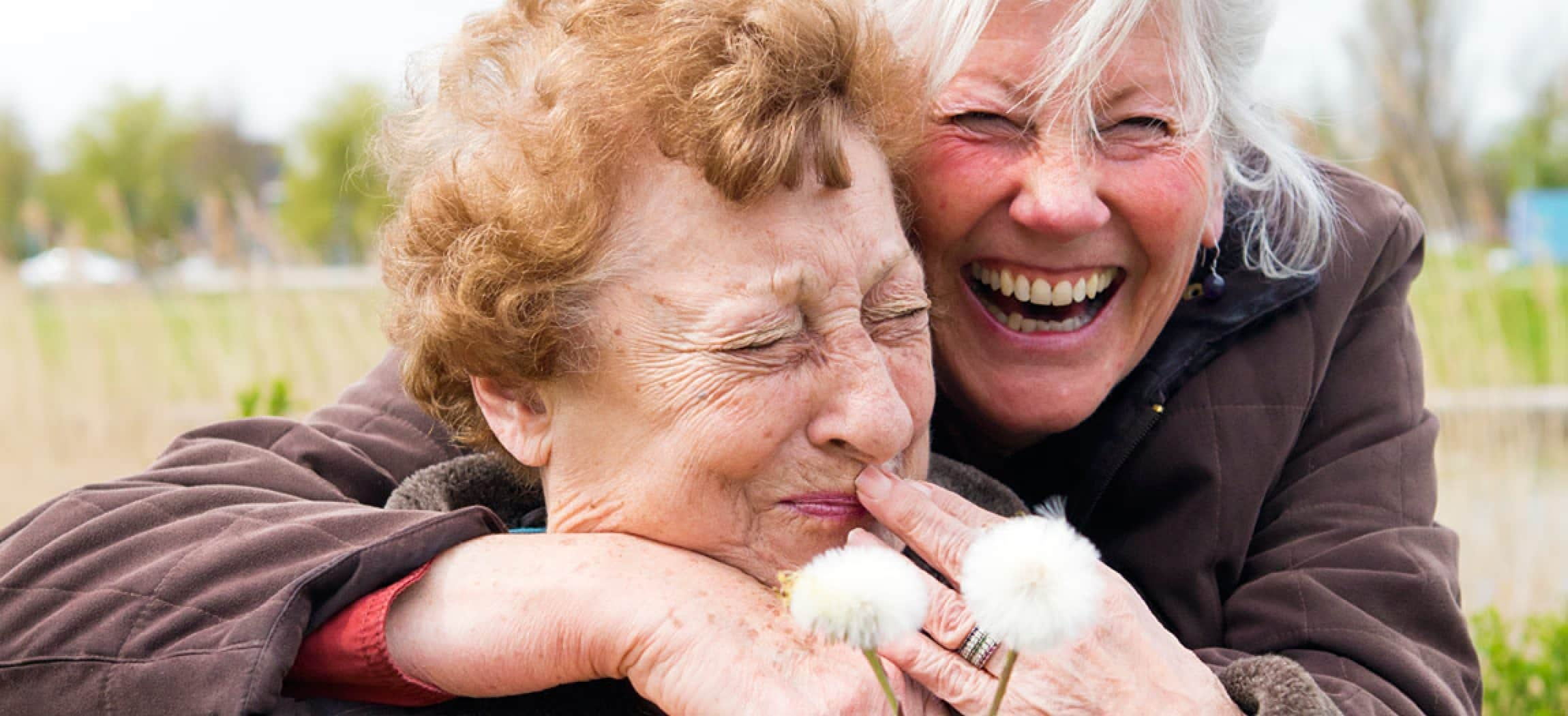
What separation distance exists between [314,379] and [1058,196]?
5.87 m

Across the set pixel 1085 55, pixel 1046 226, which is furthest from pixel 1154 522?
pixel 1085 55

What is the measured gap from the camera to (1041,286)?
2.75m

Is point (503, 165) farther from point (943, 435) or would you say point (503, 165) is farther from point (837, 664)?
point (943, 435)

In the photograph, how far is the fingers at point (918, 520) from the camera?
1992 millimetres

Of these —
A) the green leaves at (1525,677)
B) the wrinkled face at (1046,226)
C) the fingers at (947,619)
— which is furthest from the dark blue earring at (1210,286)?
the green leaves at (1525,677)

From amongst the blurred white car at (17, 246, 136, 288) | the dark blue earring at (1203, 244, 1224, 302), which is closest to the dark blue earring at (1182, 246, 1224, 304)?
the dark blue earring at (1203, 244, 1224, 302)

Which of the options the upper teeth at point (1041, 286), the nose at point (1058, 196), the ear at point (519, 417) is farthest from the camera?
the upper teeth at point (1041, 286)

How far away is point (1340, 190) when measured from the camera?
324 centimetres

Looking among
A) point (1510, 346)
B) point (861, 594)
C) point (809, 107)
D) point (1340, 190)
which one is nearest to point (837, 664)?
point (861, 594)

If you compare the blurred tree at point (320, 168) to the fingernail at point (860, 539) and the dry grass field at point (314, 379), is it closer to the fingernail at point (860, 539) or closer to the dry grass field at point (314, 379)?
the dry grass field at point (314, 379)

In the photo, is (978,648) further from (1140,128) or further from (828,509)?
(1140,128)

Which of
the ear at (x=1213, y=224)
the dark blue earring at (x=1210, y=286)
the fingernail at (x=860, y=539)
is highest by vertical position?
the ear at (x=1213, y=224)

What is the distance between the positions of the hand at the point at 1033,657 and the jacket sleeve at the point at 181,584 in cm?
68

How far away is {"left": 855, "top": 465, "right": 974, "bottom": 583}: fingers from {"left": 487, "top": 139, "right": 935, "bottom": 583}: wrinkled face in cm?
5
